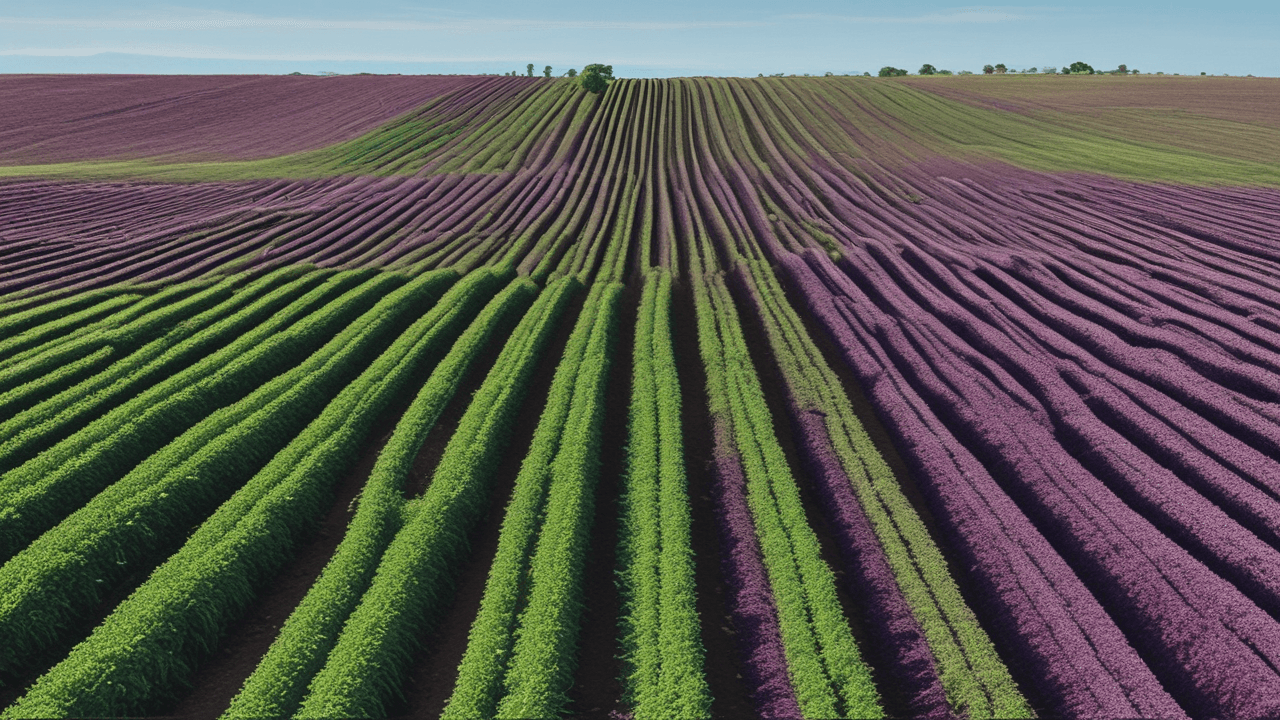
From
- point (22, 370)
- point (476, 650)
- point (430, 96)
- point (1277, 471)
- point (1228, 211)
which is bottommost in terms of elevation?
point (476, 650)

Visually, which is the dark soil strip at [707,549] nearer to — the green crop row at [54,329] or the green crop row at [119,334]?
the green crop row at [119,334]

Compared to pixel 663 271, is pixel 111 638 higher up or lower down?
lower down

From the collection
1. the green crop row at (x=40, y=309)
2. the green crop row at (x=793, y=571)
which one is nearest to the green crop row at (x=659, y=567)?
the green crop row at (x=793, y=571)

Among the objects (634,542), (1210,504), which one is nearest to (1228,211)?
(1210,504)

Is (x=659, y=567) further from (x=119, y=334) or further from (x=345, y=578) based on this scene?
(x=119, y=334)

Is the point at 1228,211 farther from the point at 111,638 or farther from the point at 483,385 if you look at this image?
the point at 111,638

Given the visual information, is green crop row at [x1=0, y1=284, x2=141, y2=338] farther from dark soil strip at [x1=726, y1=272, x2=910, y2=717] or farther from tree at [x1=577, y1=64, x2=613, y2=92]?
tree at [x1=577, y1=64, x2=613, y2=92]

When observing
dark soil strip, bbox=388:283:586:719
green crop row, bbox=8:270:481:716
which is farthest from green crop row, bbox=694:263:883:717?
green crop row, bbox=8:270:481:716
